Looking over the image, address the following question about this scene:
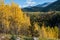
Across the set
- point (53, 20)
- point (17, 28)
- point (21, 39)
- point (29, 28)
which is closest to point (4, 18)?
point (17, 28)

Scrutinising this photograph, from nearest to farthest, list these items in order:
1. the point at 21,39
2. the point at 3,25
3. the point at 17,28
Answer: the point at 21,39, the point at 3,25, the point at 17,28

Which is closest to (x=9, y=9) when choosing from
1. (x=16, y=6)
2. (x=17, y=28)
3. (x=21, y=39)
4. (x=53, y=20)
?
(x=16, y=6)

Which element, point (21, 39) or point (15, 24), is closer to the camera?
point (21, 39)

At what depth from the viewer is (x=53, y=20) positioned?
381 ft

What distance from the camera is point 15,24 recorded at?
4531cm

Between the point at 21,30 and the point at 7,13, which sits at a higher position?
the point at 7,13

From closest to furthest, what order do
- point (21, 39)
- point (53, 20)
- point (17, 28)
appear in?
point (21, 39)
point (17, 28)
point (53, 20)

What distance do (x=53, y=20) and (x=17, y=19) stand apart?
240 feet

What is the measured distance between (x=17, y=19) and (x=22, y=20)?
Result: 4.05 feet

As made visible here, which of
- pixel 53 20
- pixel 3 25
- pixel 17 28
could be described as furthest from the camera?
pixel 53 20

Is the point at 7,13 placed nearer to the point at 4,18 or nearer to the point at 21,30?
the point at 4,18

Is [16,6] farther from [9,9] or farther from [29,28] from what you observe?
[29,28]

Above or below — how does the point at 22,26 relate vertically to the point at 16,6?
below

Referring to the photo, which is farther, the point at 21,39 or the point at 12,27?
the point at 12,27
